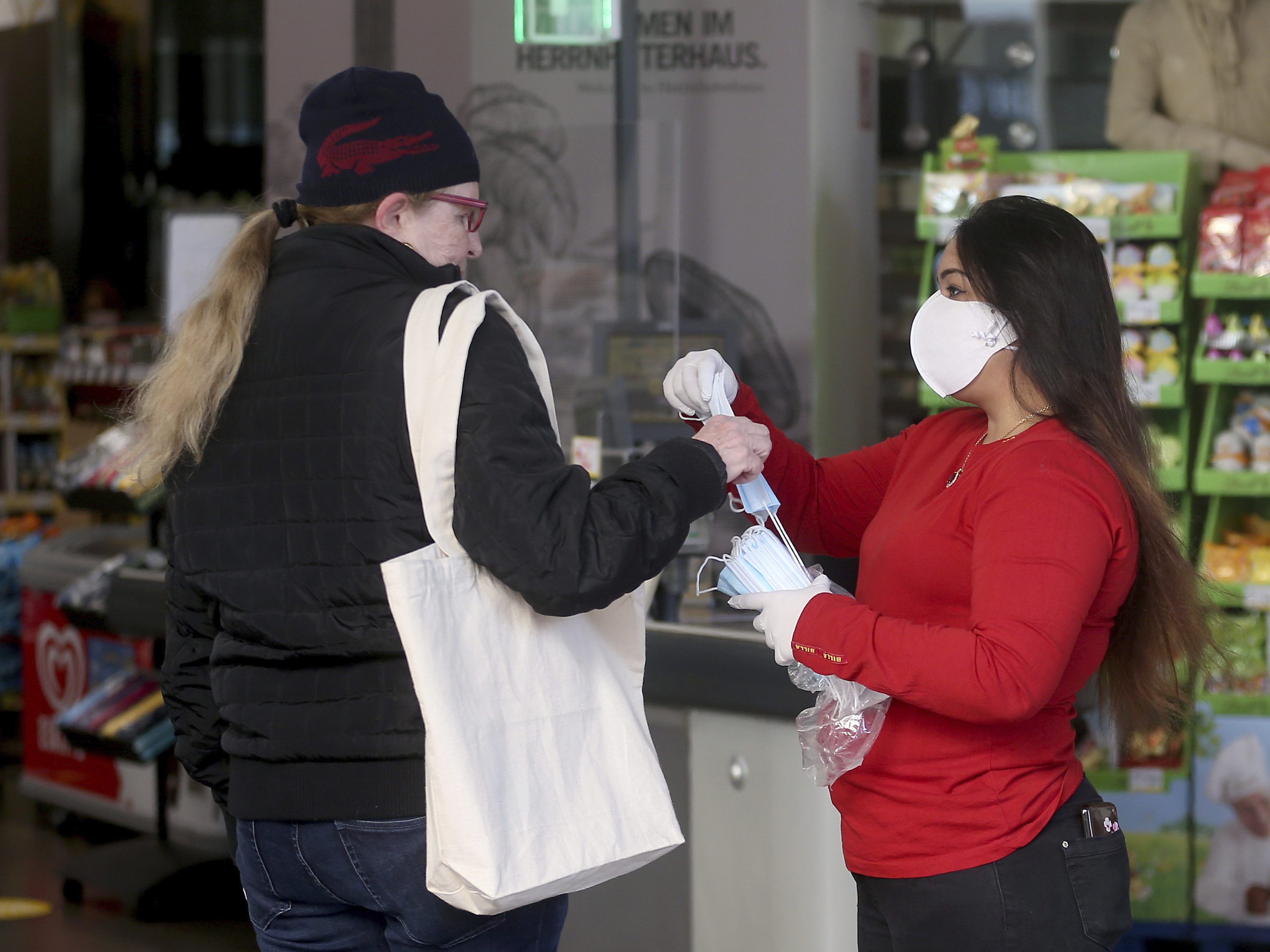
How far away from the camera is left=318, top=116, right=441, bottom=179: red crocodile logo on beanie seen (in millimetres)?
1593

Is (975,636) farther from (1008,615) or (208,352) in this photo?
(208,352)

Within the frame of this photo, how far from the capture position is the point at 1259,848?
11.3ft

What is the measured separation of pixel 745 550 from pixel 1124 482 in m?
0.44

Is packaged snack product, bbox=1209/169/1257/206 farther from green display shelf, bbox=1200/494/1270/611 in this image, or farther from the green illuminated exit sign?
the green illuminated exit sign

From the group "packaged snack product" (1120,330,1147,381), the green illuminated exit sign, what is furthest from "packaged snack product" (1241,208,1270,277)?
the green illuminated exit sign

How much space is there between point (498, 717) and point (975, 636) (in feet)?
1.69

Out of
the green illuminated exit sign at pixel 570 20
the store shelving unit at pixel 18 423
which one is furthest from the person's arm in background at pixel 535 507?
the store shelving unit at pixel 18 423

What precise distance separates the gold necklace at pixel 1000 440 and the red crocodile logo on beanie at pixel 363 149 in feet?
2.46

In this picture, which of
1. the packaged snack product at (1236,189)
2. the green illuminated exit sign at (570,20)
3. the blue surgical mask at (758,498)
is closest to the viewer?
the blue surgical mask at (758,498)

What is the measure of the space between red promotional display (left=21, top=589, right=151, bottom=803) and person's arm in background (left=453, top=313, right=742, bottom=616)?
3435mm

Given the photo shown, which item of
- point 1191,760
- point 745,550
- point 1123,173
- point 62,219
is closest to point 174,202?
point 62,219

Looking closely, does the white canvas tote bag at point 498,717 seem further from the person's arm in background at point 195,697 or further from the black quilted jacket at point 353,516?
the person's arm in background at point 195,697

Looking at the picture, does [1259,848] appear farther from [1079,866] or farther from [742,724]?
[1079,866]

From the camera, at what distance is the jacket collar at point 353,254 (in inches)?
61.8
